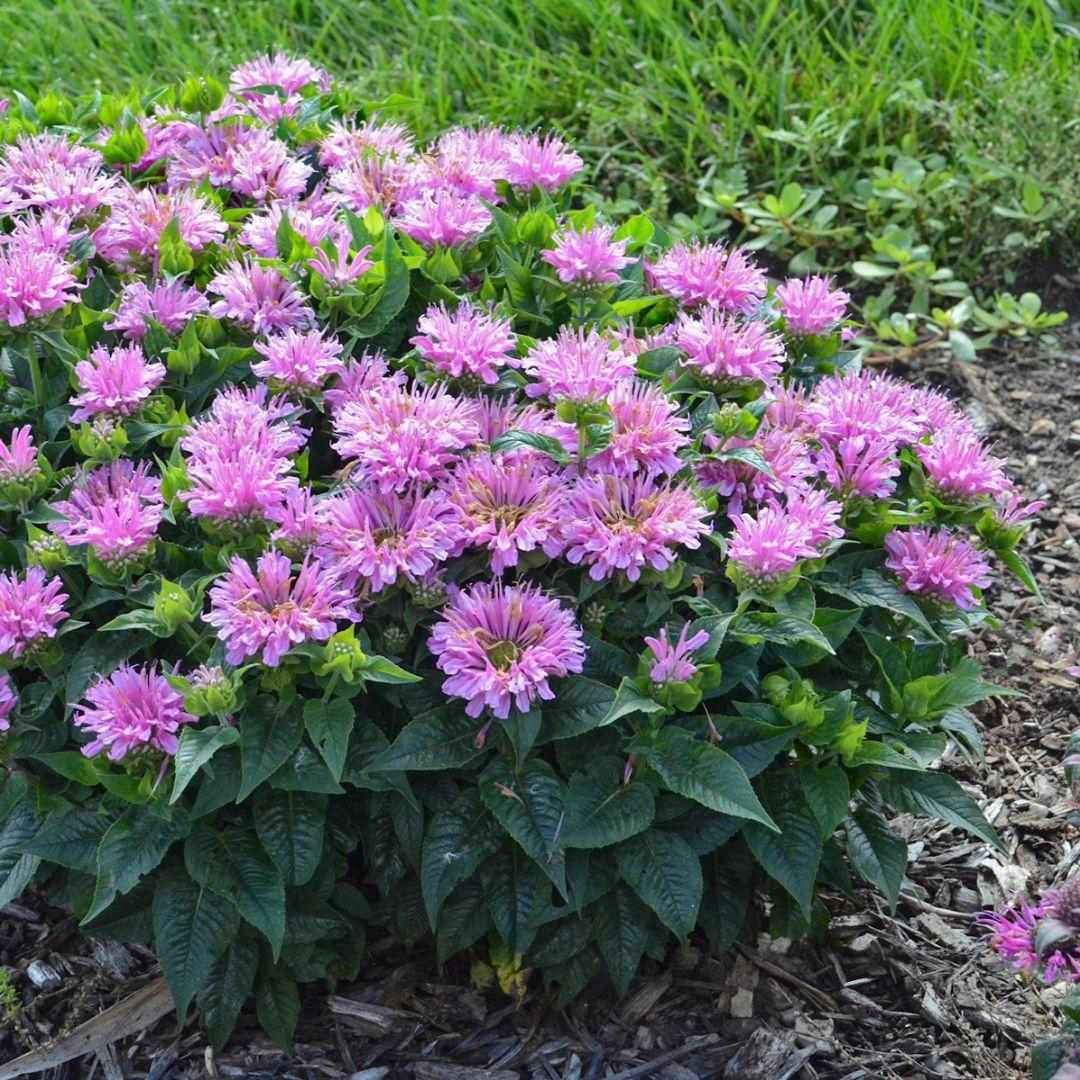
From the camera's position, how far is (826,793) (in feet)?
7.04

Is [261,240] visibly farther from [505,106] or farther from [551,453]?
[505,106]

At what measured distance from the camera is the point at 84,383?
233cm

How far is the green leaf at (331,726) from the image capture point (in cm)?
198

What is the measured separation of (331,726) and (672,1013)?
35.2 inches

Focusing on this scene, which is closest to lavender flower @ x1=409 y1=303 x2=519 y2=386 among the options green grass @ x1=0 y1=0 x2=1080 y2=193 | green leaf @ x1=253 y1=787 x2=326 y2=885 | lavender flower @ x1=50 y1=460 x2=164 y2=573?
lavender flower @ x1=50 y1=460 x2=164 y2=573

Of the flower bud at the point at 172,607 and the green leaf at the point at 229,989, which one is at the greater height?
the flower bud at the point at 172,607

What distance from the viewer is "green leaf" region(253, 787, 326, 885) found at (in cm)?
214

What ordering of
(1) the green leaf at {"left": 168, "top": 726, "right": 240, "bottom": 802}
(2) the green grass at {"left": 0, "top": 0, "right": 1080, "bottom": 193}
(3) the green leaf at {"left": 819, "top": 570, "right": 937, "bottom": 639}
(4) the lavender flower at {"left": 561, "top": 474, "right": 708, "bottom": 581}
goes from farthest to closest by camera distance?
(2) the green grass at {"left": 0, "top": 0, "right": 1080, "bottom": 193} < (3) the green leaf at {"left": 819, "top": 570, "right": 937, "bottom": 639} < (4) the lavender flower at {"left": 561, "top": 474, "right": 708, "bottom": 581} < (1) the green leaf at {"left": 168, "top": 726, "right": 240, "bottom": 802}

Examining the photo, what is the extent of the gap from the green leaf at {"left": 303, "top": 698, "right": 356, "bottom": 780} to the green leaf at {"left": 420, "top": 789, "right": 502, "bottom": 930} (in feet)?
0.73

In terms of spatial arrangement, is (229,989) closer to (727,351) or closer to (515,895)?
(515,895)

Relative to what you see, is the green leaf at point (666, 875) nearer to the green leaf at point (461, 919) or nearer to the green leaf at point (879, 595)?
the green leaf at point (461, 919)

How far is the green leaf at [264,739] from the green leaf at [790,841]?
26.6 inches

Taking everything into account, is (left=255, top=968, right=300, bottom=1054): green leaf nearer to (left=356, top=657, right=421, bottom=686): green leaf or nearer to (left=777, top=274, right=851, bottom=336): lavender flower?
(left=356, top=657, right=421, bottom=686): green leaf

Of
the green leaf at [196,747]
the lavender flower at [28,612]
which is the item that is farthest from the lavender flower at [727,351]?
the lavender flower at [28,612]
